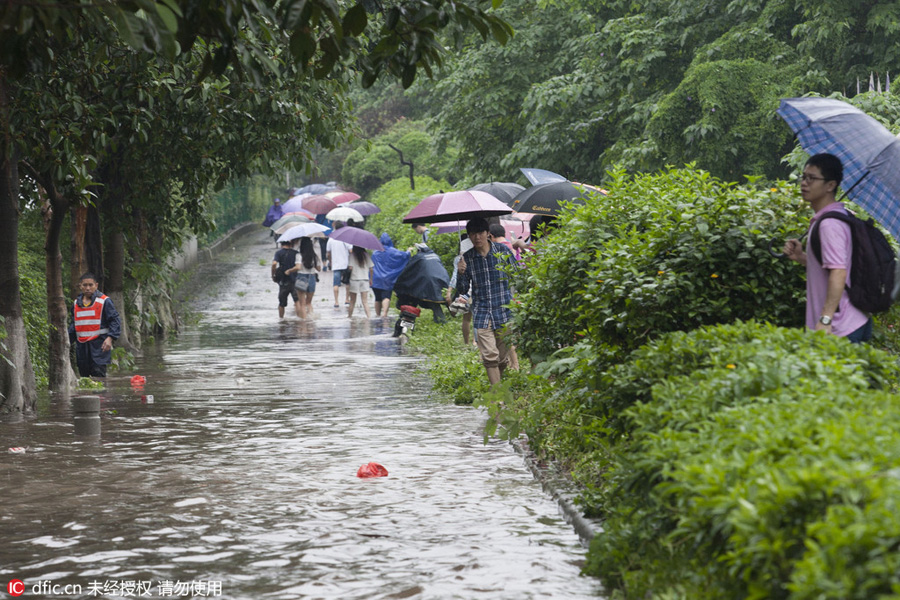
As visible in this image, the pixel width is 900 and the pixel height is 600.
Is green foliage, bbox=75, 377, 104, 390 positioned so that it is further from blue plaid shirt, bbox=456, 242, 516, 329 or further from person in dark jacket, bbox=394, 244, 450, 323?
person in dark jacket, bbox=394, 244, 450, 323

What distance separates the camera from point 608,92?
2431 centimetres

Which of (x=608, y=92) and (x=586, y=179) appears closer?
(x=608, y=92)

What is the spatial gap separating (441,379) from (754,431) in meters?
9.38

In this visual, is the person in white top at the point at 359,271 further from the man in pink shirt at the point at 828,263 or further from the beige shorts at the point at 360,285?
the man in pink shirt at the point at 828,263

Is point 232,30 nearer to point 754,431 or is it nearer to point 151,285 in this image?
point 754,431

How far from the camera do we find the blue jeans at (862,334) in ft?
20.6

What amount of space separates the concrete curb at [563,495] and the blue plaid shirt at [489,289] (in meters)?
2.30

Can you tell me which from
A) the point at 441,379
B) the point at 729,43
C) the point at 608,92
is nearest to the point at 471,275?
the point at 441,379

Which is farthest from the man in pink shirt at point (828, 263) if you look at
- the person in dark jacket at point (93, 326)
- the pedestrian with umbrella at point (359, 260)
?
Answer: the pedestrian with umbrella at point (359, 260)

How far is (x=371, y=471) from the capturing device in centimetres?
819

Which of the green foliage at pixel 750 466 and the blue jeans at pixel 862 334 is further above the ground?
the blue jeans at pixel 862 334

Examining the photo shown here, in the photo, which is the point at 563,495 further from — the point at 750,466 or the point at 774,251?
the point at 750,466

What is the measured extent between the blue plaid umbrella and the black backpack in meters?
0.59

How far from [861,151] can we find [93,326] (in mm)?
9744
